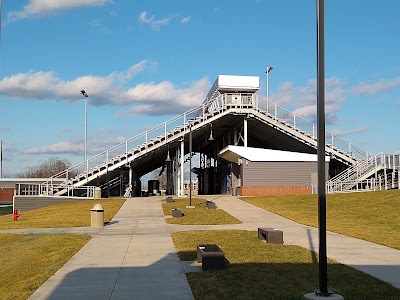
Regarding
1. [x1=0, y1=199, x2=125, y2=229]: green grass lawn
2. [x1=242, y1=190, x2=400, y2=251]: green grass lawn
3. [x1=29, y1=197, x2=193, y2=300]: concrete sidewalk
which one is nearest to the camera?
[x1=29, y1=197, x2=193, y2=300]: concrete sidewalk

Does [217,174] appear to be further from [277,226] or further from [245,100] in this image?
[277,226]

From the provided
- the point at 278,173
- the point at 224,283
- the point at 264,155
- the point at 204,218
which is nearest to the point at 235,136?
the point at 264,155

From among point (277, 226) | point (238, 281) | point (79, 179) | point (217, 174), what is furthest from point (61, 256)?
point (217, 174)

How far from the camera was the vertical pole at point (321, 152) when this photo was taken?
27.1 ft

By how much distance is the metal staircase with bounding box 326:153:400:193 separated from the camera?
135 ft

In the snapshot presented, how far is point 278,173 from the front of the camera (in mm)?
44906

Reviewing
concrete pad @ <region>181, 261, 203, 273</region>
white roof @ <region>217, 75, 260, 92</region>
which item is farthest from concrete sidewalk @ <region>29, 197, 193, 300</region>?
white roof @ <region>217, 75, 260, 92</region>

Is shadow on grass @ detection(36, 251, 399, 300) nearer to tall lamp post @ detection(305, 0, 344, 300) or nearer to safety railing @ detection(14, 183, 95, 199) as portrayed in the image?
tall lamp post @ detection(305, 0, 344, 300)

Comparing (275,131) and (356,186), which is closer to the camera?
(356,186)

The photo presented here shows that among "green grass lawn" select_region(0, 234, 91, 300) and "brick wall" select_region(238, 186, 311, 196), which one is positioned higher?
"brick wall" select_region(238, 186, 311, 196)

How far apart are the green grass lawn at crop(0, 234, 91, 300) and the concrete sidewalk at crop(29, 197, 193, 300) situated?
0.87 feet

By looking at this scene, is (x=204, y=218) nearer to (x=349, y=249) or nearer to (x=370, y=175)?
(x=349, y=249)

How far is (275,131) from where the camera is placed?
164ft

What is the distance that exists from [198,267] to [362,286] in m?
3.96
